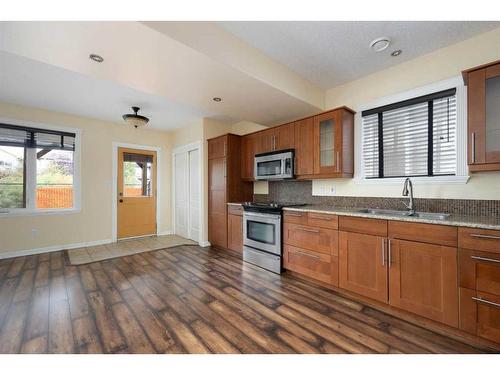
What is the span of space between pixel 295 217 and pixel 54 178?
14.7 ft

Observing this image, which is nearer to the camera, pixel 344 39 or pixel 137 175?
pixel 344 39

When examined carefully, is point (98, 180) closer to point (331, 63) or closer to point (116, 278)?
point (116, 278)

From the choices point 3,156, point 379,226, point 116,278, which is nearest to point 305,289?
point 379,226

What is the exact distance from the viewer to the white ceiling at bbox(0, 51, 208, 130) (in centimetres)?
263

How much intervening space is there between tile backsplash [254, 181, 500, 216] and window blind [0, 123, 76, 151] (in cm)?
382

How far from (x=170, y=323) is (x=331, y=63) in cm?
324

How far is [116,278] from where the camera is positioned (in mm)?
2783

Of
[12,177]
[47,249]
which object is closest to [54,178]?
[12,177]

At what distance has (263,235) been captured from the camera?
3.19 meters

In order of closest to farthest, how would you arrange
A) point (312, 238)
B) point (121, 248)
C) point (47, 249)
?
point (312, 238), point (47, 249), point (121, 248)

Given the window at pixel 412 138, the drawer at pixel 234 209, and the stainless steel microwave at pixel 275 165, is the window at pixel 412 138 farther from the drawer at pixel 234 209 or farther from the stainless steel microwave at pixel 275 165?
the drawer at pixel 234 209

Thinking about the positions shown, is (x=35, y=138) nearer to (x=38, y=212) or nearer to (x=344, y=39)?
(x=38, y=212)

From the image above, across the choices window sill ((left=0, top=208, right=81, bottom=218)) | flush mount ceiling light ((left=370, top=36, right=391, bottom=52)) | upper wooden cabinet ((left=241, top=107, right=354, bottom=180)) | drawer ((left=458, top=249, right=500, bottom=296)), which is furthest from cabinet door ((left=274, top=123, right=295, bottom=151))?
window sill ((left=0, top=208, right=81, bottom=218))
